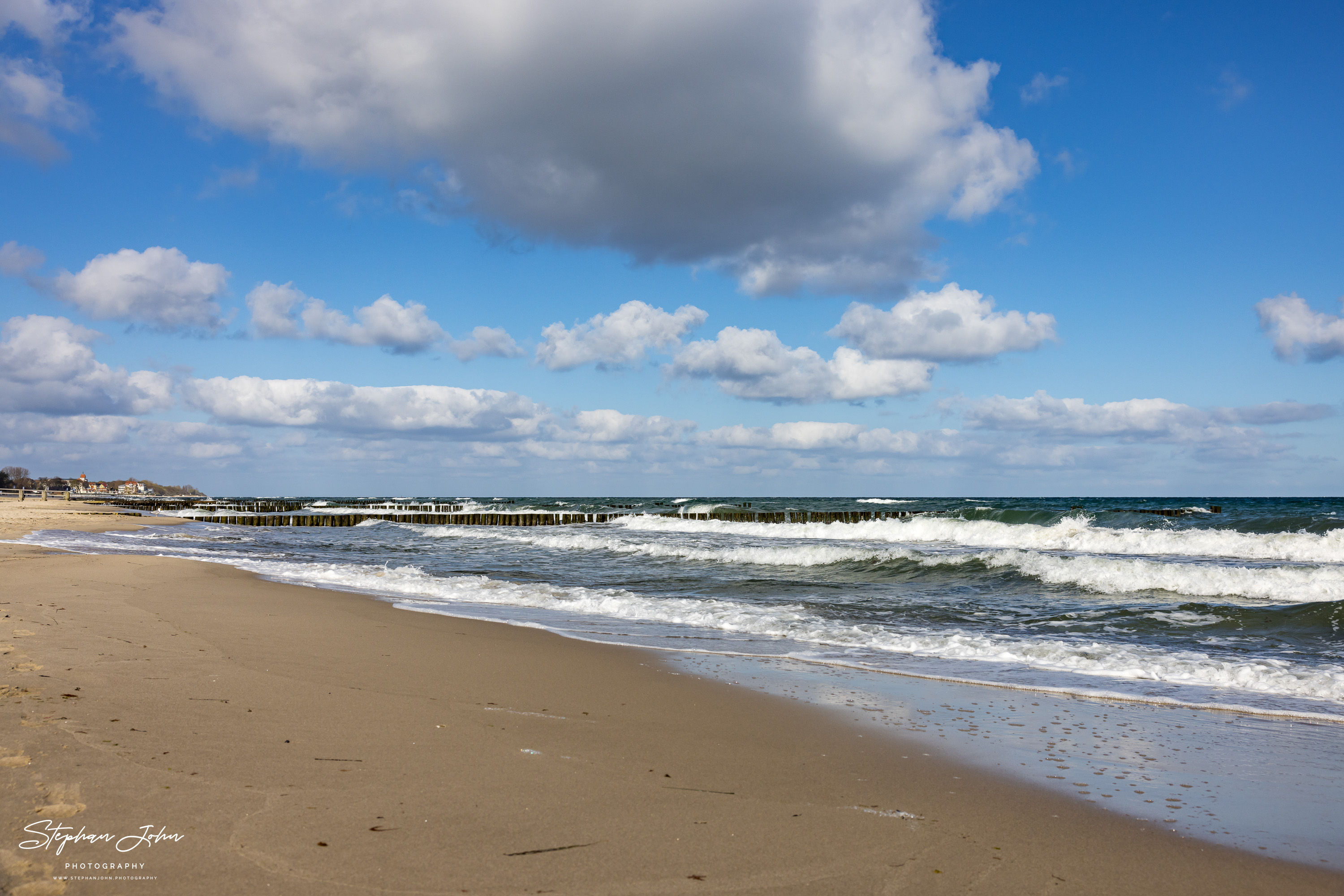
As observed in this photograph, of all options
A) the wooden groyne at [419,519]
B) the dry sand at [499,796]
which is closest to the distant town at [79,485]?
the wooden groyne at [419,519]

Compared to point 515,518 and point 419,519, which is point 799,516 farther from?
point 419,519

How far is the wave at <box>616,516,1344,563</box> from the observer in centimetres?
2152

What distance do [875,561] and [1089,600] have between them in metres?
6.67

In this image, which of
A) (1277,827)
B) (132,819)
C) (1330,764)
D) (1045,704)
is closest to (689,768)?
(132,819)

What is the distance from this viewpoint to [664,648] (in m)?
9.09

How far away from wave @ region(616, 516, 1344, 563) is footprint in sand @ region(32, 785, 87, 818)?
85.0ft

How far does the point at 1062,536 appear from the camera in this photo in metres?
28.1

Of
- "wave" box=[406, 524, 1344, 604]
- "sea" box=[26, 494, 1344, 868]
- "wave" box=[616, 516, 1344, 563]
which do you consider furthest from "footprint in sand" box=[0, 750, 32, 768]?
"wave" box=[616, 516, 1344, 563]

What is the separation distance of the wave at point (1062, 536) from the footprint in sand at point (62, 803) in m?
25.9

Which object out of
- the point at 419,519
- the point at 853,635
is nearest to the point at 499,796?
the point at 853,635

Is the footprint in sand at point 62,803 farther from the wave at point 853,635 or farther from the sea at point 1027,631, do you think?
the wave at point 853,635

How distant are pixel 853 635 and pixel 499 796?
719 cm

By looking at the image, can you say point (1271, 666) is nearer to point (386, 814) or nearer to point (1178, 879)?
point (1178, 879)

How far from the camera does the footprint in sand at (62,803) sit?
3076 mm
